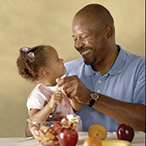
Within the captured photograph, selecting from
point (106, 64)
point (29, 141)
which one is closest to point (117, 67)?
point (106, 64)

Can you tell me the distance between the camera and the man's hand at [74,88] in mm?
1319

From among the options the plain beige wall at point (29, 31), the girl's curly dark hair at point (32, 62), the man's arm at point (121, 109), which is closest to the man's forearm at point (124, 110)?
the man's arm at point (121, 109)

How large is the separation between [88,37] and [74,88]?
500 millimetres

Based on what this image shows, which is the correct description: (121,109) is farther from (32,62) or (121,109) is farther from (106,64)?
(32,62)

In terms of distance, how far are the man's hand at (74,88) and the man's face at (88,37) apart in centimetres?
36

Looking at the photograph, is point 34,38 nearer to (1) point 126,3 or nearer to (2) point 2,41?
(2) point 2,41

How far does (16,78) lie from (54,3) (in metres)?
0.76

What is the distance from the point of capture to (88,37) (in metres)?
1.66

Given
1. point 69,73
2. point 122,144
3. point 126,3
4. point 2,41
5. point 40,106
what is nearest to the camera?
point 122,144

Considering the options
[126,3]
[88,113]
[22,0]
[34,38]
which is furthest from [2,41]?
[126,3]

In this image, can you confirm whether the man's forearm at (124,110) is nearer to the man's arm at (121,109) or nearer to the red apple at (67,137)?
the man's arm at (121,109)

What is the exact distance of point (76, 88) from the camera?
1313 millimetres

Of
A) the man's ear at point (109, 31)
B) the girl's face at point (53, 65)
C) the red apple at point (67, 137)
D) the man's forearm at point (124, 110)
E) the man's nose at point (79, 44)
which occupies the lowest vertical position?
the man's forearm at point (124, 110)

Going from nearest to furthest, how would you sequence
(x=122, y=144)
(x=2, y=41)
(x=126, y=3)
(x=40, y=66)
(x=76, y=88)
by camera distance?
(x=122, y=144)
(x=76, y=88)
(x=40, y=66)
(x=2, y=41)
(x=126, y=3)
